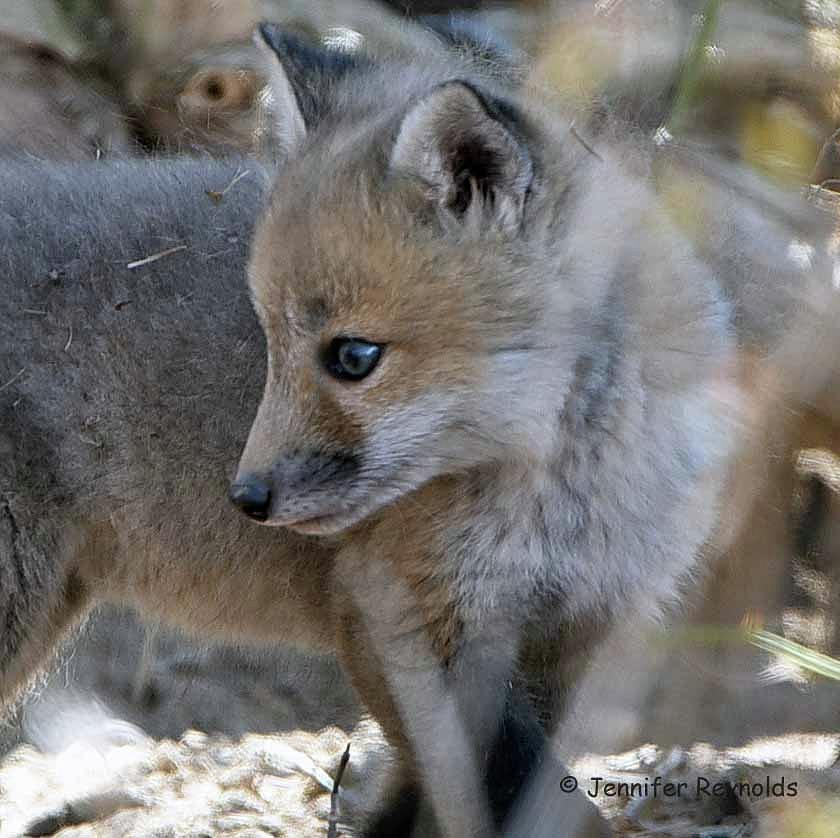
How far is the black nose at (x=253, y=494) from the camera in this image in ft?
9.04

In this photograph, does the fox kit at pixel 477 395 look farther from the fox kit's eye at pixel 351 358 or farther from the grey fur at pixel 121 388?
the grey fur at pixel 121 388

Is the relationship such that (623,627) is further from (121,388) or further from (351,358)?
(121,388)

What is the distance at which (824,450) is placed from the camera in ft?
13.6

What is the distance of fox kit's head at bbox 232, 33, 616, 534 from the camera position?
2.75 metres

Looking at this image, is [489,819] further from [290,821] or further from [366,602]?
[290,821]

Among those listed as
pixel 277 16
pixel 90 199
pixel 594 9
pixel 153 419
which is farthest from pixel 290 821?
pixel 277 16

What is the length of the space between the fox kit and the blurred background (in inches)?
8.8

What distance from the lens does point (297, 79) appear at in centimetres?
317

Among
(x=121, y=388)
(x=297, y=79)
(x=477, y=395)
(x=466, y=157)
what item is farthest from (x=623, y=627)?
(x=297, y=79)

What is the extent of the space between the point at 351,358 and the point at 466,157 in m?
0.48

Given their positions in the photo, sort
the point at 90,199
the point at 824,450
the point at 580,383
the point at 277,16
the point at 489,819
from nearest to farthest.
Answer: the point at 580,383, the point at 489,819, the point at 90,199, the point at 824,450, the point at 277,16

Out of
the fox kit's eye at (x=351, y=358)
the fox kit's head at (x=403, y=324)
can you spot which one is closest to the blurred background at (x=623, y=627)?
the fox kit's head at (x=403, y=324)

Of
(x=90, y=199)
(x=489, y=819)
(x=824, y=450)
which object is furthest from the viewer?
(x=824, y=450)

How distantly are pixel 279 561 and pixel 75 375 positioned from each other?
2.32 feet
